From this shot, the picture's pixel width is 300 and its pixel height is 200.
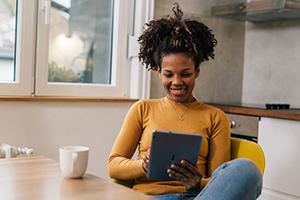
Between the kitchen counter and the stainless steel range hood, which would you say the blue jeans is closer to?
the kitchen counter

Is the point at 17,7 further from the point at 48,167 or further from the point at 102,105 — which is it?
the point at 48,167

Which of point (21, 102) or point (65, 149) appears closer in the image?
point (65, 149)

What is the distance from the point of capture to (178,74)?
143 centimetres

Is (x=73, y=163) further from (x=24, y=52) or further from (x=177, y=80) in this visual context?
(x=24, y=52)

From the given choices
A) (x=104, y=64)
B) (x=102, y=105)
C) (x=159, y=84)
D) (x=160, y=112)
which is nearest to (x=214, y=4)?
(x=159, y=84)

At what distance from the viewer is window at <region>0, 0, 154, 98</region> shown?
2061 mm

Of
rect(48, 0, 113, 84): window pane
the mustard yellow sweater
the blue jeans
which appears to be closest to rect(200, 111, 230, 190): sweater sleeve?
the mustard yellow sweater

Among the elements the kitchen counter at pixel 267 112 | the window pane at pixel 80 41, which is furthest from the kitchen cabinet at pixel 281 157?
the window pane at pixel 80 41

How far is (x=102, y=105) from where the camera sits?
2320mm

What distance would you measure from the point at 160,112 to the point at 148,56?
257 millimetres

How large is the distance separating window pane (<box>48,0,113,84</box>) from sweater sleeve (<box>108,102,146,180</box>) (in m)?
0.97

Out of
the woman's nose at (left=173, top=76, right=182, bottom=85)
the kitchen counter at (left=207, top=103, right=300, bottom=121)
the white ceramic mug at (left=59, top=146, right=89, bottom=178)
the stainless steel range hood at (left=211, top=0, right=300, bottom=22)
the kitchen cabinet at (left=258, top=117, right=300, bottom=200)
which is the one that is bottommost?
the kitchen cabinet at (left=258, top=117, right=300, bottom=200)

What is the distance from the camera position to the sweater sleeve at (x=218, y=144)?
1.38 meters

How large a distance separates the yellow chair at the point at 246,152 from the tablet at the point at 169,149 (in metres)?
0.32
